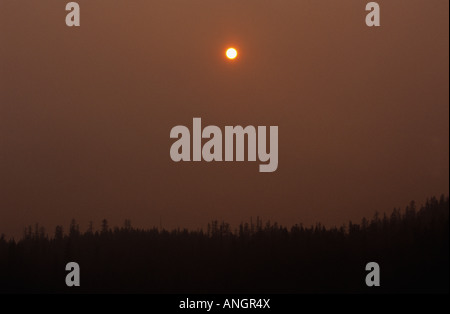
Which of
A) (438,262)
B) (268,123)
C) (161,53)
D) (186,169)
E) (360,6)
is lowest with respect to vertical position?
(438,262)

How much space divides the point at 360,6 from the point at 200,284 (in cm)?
240

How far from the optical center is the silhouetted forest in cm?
506

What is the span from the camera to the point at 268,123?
5.23 m

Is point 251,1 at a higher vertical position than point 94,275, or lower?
higher

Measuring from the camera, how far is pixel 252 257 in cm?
513

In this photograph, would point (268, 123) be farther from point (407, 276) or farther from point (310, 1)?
point (407, 276)

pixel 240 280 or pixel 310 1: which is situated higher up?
pixel 310 1

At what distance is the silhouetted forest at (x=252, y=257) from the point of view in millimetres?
5059

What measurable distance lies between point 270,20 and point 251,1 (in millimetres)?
206

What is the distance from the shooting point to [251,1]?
527 cm
